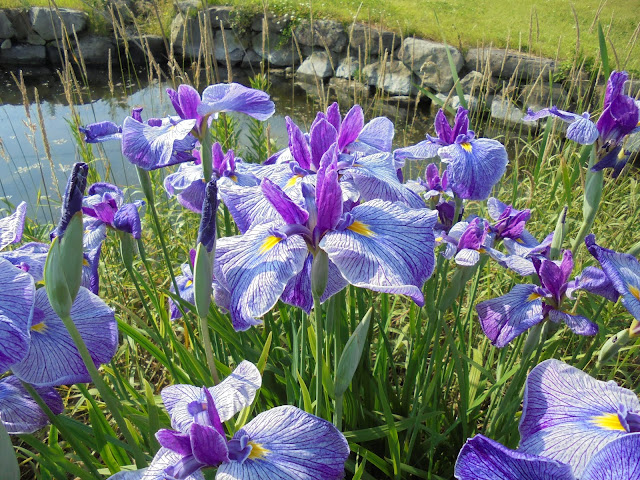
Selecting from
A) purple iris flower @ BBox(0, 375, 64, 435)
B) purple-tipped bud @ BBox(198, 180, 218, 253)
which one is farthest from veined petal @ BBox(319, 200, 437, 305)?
purple iris flower @ BBox(0, 375, 64, 435)

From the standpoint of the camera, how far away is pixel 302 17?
10055 mm

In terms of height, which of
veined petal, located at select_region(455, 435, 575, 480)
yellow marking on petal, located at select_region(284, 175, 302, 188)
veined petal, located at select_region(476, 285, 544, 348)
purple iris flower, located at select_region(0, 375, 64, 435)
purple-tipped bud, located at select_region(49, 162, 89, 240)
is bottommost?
veined petal, located at select_region(476, 285, 544, 348)

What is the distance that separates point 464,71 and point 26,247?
858cm

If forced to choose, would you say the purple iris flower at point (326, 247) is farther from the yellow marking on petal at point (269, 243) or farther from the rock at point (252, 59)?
the rock at point (252, 59)

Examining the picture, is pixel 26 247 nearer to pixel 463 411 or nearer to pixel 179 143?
pixel 179 143

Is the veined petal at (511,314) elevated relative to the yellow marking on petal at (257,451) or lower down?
lower down

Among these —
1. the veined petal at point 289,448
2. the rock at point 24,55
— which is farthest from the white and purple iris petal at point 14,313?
the rock at point 24,55

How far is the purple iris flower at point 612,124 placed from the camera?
1.48 metres

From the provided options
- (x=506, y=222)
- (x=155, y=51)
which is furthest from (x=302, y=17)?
(x=506, y=222)

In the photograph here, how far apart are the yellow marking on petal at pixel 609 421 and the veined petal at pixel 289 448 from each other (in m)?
0.47

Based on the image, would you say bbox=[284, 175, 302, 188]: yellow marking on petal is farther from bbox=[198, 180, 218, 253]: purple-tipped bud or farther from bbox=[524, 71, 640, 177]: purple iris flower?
bbox=[524, 71, 640, 177]: purple iris flower

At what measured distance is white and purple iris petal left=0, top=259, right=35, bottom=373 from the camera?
0.79 m

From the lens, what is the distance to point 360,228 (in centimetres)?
101

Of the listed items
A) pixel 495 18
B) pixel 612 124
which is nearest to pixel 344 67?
pixel 495 18
